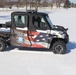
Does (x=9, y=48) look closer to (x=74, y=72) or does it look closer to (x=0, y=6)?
(x=74, y=72)

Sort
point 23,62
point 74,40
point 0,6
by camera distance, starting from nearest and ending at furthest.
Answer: point 23,62
point 74,40
point 0,6

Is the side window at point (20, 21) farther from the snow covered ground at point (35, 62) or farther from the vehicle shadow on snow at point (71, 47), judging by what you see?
the vehicle shadow on snow at point (71, 47)

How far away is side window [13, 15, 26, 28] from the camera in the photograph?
9.86m

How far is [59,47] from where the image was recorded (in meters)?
9.98

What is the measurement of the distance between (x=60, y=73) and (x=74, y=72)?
439mm

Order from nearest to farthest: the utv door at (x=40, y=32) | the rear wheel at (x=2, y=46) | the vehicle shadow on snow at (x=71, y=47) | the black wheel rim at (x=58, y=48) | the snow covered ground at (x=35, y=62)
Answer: the snow covered ground at (x=35, y=62)
the utv door at (x=40, y=32)
the black wheel rim at (x=58, y=48)
the rear wheel at (x=2, y=46)
the vehicle shadow on snow at (x=71, y=47)

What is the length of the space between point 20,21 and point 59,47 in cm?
181

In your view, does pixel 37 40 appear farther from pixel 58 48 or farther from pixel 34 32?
pixel 58 48

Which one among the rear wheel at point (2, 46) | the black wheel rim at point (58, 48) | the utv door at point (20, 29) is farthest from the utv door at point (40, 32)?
the rear wheel at point (2, 46)

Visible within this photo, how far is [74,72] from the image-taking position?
297 inches

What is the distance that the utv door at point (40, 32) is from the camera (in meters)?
9.80

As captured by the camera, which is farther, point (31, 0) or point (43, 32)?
point (31, 0)

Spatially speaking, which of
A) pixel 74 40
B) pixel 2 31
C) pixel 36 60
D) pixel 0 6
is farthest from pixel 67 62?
pixel 0 6

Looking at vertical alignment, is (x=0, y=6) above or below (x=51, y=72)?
below
